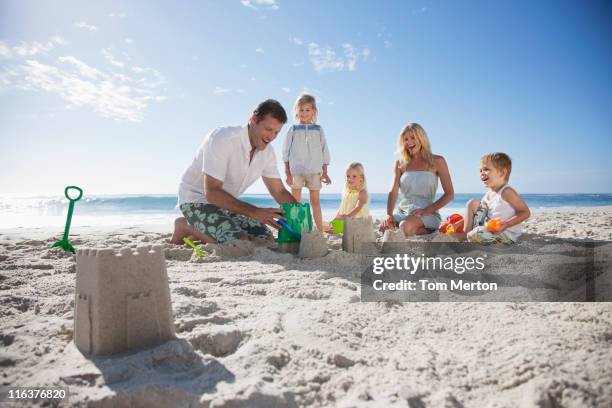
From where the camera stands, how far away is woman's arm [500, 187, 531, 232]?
3.00 meters

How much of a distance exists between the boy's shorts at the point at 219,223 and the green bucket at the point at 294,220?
0.49m

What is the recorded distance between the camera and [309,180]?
15.3ft

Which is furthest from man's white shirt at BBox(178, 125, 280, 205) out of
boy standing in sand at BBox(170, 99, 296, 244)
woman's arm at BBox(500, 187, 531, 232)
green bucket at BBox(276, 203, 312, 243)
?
woman's arm at BBox(500, 187, 531, 232)

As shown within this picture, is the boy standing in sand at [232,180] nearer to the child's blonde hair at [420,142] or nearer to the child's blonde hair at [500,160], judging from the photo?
the child's blonde hair at [420,142]

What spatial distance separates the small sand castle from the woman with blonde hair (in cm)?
276

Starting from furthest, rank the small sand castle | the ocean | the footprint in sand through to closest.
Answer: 1. the ocean
2. the footprint in sand
3. the small sand castle

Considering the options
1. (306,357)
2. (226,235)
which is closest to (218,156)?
(226,235)

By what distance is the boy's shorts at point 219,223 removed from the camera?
3.19 meters

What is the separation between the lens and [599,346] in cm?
106

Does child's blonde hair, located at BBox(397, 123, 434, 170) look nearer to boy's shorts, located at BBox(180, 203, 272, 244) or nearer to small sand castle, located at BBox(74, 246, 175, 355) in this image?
boy's shorts, located at BBox(180, 203, 272, 244)

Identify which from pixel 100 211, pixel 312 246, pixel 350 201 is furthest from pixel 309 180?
pixel 100 211

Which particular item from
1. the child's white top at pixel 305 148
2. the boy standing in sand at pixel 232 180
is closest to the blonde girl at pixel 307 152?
the child's white top at pixel 305 148

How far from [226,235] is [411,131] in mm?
2128

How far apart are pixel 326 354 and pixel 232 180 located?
237cm
